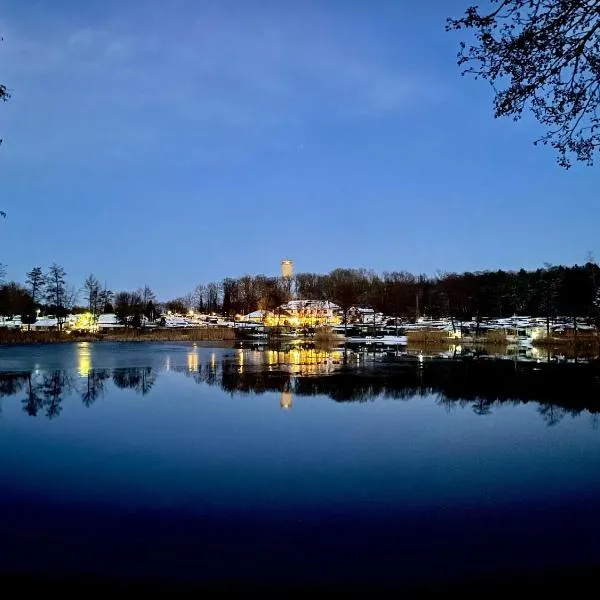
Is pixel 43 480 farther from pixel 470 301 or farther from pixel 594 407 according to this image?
pixel 470 301

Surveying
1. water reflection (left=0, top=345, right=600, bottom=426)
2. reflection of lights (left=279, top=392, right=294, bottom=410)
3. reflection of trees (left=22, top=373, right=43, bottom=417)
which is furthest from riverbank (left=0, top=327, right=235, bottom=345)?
reflection of lights (left=279, top=392, right=294, bottom=410)

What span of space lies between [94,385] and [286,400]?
268 inches

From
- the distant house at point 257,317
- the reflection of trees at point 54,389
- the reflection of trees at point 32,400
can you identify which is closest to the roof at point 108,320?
the distant house at point 257,317

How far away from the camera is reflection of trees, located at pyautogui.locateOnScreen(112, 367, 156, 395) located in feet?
54.4

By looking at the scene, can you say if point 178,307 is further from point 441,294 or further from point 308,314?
point 441,294

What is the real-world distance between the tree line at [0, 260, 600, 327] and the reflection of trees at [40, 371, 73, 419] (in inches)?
1385

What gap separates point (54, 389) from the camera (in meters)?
15.9

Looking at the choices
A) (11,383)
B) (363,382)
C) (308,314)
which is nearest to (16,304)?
(308,314)

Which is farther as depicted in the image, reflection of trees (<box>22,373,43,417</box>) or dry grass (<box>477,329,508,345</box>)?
dry grass (<box>477,329,508,345</box>)

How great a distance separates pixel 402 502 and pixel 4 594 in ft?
12.7

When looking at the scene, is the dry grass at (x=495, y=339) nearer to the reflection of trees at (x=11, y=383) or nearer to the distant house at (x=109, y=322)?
the reflection of trees at (x=11, y=383)

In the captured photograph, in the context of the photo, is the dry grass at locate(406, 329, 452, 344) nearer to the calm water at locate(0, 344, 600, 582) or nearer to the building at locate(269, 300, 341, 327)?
the calm water at locate(0, 344, 600, 582)

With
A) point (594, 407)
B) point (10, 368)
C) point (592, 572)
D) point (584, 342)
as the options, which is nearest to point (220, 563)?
point (592, 572)

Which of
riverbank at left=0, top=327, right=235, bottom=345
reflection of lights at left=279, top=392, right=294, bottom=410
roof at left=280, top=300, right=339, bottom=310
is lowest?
reflection of lights at left=279, top=392, right=294, bottom=410
